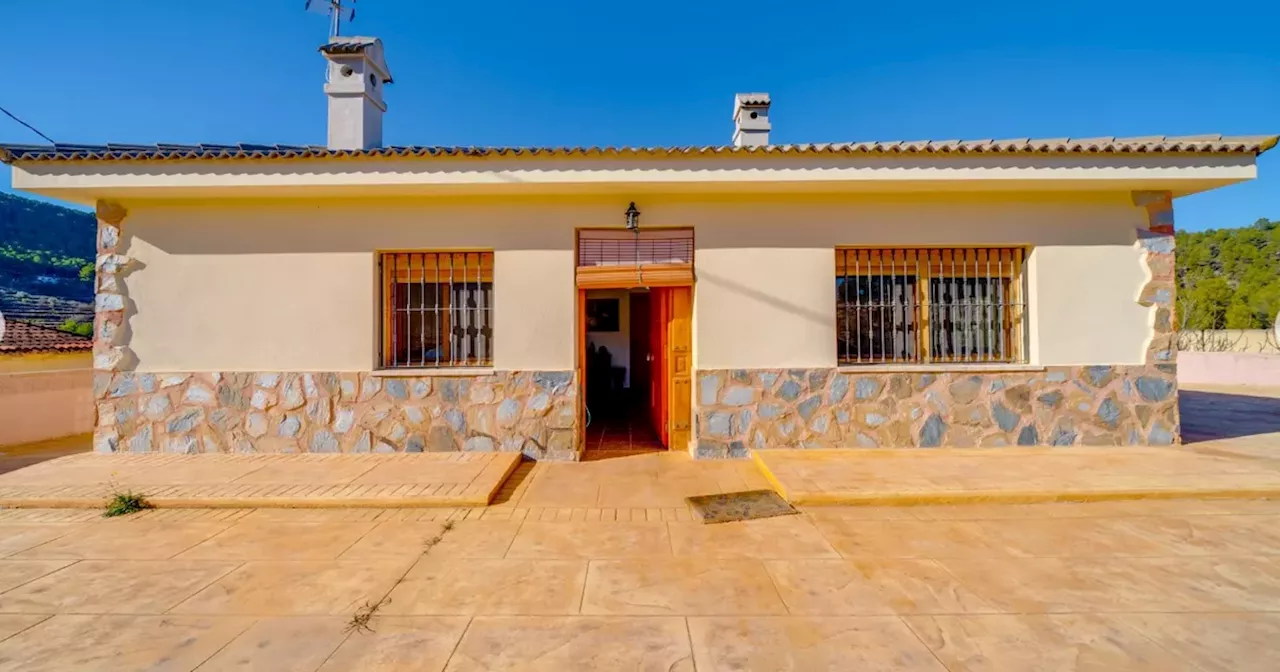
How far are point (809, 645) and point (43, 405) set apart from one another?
10622 mm

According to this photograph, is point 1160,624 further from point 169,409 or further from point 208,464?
point 169,409

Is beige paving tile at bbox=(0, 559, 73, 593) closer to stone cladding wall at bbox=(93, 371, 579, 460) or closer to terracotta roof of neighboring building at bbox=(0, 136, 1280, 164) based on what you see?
stone cladding wall at bbox=(93, 371, 579, 460)

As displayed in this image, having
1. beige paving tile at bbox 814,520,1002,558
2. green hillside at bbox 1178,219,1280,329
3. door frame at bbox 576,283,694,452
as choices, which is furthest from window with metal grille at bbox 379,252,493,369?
green hillside at bbox 1178,219,1280,329

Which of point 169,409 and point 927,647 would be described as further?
point 169,409

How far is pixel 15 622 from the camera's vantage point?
271cm

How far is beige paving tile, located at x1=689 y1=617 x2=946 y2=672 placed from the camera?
234 cm

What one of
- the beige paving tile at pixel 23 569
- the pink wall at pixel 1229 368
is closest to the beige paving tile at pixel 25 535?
the beige paving tile at pixel 23 569

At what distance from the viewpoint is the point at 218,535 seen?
3.89 m

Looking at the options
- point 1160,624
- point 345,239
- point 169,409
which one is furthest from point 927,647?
point 169,409

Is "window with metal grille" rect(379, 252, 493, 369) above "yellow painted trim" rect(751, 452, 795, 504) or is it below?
above

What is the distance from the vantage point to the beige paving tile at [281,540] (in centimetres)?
355

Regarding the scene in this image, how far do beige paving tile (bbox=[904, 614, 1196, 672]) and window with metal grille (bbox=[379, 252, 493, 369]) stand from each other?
16.5 feet

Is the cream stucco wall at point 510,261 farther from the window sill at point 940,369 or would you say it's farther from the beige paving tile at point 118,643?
the beige paving tile at point 118,643

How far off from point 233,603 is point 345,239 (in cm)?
415
